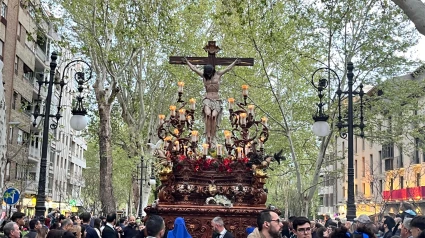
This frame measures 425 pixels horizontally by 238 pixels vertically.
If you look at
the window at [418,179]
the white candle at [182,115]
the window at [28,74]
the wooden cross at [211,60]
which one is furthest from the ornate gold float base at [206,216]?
the window at [418,179]

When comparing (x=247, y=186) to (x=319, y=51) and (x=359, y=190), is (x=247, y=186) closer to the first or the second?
(x=319, y=51)

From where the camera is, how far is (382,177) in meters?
54.8

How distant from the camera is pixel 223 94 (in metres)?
29.1

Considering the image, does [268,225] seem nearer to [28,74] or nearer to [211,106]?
[211,106]

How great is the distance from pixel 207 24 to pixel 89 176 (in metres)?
36.9

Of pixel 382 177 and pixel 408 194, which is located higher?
pixel 382 177

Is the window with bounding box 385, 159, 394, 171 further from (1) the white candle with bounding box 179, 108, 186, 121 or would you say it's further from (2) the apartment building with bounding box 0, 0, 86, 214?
(1) the white candle with bounding box 179, 108, 186, 121

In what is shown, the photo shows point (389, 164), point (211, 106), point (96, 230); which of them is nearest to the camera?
point (96, 230)

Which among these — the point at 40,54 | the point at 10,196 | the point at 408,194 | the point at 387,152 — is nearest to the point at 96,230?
the point at 10,196

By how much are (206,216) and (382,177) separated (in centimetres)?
4389

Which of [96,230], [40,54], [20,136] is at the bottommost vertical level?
[96,230]

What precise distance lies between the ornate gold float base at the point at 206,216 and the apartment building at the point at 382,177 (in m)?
20.8

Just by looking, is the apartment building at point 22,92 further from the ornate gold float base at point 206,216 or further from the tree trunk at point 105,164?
the ornate gold float base at point 206,216

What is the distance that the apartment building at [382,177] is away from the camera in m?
43.2
